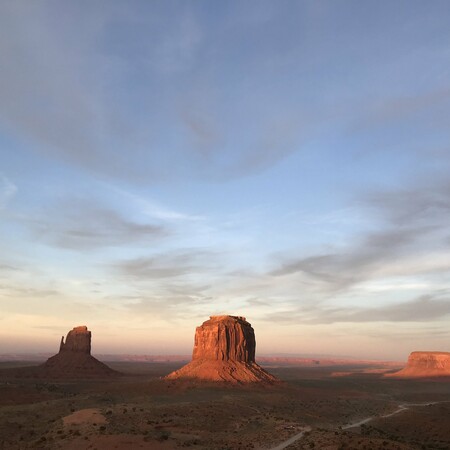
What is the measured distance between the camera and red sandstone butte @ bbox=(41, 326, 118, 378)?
120500mm

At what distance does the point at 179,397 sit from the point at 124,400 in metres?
8.26

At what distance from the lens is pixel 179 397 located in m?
67.2

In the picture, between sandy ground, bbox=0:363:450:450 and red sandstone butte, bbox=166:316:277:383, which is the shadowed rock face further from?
sandy ground, bbox=0:363:450:450

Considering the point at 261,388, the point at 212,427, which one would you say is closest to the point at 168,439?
the point at 212,427

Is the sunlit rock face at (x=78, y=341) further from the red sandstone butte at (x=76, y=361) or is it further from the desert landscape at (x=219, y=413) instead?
the desert landscape at (x=219, y=413)

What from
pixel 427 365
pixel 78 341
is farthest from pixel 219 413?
pixel 427 365

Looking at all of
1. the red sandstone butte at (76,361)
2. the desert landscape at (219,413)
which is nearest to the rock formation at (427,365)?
the desert landscape at (219,413)

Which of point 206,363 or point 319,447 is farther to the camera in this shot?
point 206,363

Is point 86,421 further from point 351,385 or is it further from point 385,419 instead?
point 351,385

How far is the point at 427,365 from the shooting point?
164625 mm

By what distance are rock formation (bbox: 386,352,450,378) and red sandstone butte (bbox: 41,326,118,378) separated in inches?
4202

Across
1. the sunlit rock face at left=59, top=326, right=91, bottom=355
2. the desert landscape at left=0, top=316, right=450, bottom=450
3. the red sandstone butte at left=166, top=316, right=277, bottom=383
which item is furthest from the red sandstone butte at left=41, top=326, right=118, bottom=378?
the red sandstone butte at left=166, top=316, right=277, bottom=383

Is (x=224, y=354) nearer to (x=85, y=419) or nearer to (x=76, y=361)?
(x=85, y=419)

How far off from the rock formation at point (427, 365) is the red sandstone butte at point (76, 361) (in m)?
107
